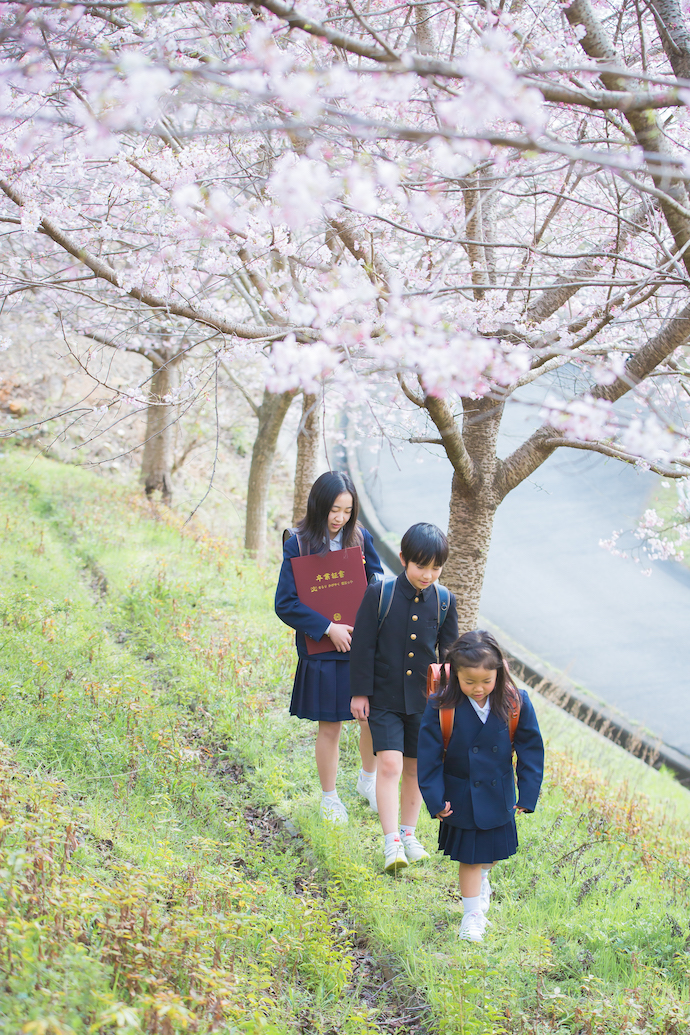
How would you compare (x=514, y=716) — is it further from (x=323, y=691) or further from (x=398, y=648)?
(x=323, y=691)

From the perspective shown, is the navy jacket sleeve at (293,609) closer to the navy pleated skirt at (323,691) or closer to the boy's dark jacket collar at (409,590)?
the navy pleated skirt at (323,691)

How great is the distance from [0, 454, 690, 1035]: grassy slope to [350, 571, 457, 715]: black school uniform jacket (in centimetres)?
74

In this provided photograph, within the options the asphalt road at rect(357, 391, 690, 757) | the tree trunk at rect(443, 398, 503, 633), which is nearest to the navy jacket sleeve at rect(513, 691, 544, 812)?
the tree trunk at rect(443, 398, 503, 633)

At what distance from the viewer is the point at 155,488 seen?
1045 cm

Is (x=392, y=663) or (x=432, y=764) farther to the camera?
(x=392, y=663)

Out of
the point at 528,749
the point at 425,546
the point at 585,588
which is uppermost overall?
the point at 425,546

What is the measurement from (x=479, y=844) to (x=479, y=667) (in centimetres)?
73

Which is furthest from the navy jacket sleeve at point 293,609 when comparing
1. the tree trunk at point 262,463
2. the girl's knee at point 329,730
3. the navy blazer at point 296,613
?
the tree trunk at point 262,463

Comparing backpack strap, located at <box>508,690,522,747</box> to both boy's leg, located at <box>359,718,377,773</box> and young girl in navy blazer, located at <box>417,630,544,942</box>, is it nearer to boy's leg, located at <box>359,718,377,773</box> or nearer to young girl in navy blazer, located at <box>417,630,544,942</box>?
young girl in navy blazer, located at <box>417,630,544,942</box>

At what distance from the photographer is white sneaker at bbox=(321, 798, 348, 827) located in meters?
3.40

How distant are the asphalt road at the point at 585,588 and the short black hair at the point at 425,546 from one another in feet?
14.2

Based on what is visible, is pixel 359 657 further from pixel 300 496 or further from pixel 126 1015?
pixel 300 496

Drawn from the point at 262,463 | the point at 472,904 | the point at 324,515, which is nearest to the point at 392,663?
the point at 324,515

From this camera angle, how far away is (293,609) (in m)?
3.38
